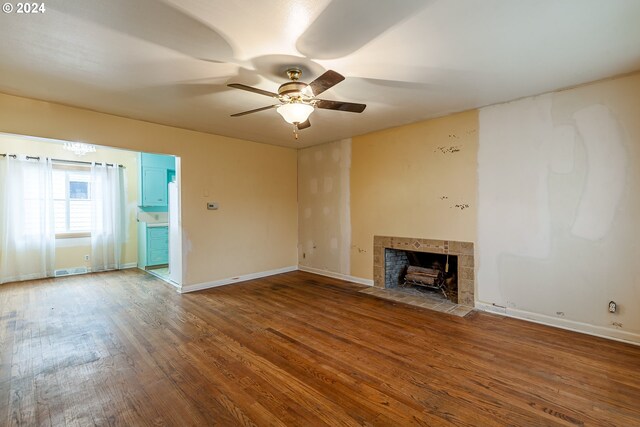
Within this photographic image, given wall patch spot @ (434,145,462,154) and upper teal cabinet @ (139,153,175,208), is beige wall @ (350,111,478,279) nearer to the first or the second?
wall patch spot @ (434,145,462,154)

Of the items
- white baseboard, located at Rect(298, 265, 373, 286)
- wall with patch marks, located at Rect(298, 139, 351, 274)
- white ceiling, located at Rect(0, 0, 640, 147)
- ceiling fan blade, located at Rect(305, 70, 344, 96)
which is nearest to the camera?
white ceiling, located at Rect(0, 0, 640, 147)

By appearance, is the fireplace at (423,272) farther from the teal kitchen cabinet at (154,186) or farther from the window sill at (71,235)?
the window sill at (71,235)

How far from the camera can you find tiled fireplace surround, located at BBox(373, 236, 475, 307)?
145 inches

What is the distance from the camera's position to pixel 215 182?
476 cm

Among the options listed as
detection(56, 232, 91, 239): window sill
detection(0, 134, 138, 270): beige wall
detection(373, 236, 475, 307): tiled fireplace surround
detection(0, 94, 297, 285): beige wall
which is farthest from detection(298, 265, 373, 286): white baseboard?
detection(56, 232, 91, 239): window sill

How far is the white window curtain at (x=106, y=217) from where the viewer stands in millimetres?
5762

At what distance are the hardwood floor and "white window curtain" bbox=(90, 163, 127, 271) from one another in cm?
212

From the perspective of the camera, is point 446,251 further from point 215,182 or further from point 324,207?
point 215,182

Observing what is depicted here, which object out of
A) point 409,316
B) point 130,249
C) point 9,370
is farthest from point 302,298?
point 130,249

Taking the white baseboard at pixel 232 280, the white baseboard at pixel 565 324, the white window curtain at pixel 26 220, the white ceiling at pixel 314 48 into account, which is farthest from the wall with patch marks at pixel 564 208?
the white window curtain at pixel 26 220

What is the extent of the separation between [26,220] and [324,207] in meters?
5.33

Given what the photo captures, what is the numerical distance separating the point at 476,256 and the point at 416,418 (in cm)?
245

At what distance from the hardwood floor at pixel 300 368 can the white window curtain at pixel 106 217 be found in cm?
→ 212

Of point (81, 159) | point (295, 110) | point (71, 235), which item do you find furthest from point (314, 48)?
point (71, 235)
